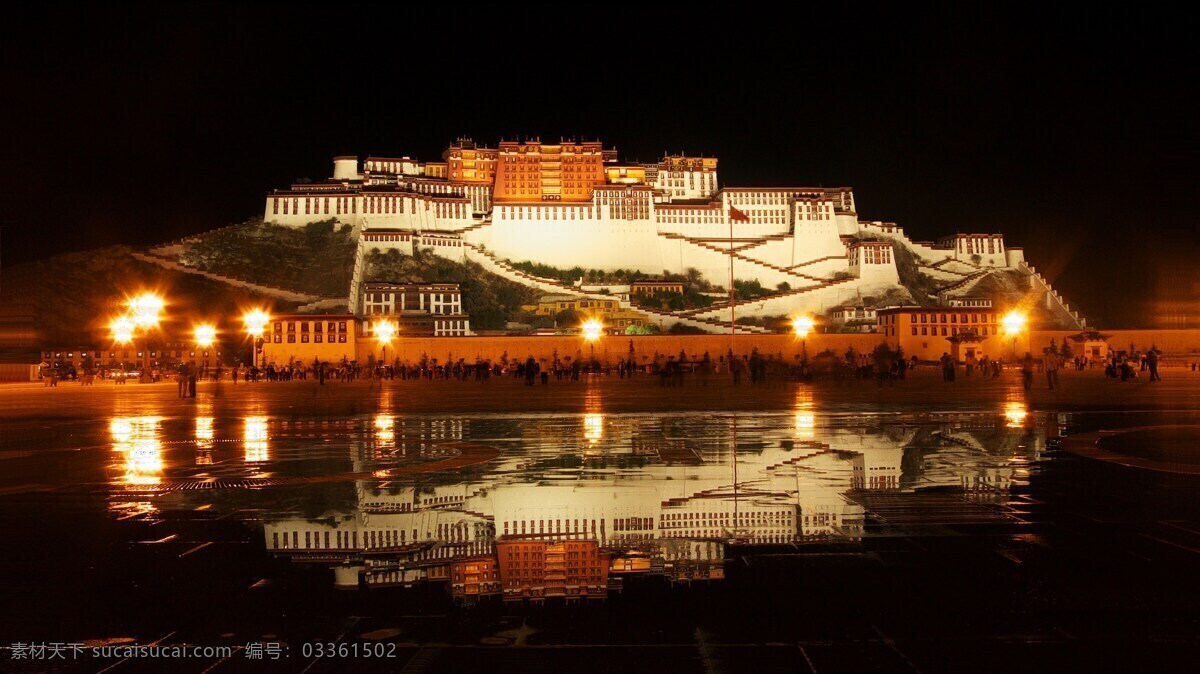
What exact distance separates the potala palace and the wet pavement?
67947 mm

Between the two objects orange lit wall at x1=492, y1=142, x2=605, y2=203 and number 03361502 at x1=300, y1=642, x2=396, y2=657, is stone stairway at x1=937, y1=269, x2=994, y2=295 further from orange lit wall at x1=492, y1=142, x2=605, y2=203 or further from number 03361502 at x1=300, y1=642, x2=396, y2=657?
number 03361502 at x1=300, y1=642, x2=396, y2=657

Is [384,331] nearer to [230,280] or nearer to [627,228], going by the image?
[230,280]

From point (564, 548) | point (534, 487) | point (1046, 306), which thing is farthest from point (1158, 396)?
point (1046, 306)

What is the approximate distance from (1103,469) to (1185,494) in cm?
155

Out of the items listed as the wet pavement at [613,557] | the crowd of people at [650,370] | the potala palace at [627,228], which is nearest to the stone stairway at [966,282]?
the potala palace at [627,228]

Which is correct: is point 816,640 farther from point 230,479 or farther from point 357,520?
point 230,479

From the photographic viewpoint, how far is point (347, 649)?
3.47 metres

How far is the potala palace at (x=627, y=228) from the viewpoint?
83188 millimetres

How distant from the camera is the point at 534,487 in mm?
7273

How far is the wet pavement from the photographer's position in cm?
345

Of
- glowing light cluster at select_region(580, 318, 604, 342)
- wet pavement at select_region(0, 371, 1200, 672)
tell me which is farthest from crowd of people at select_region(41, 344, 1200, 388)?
wet pavement at select_region(0, 371, 1200, 672)

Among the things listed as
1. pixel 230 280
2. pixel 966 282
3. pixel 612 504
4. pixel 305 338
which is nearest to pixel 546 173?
pixel 230 280

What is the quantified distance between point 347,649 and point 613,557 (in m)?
1.72

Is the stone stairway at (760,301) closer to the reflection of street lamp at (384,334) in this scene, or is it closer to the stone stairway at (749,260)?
the stone stairway at (749,260)
